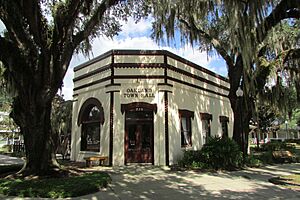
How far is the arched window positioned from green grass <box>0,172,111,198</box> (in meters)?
7.13

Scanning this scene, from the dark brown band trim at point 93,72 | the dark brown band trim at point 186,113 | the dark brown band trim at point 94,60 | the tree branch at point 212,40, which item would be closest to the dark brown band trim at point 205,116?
the dark brown band trim at point 186,113

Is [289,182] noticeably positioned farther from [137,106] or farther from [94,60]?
[94,60]

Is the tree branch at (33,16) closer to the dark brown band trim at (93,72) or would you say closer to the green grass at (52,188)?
the green grass at (52,188)

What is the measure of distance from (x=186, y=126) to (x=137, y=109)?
3.59 metres

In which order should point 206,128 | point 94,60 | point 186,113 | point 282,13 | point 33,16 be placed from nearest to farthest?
1. point 33,16
2. point 282,13
3. point 186,113
4. point 94,60
5. point 206,128

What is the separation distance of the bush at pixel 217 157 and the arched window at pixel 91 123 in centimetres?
543

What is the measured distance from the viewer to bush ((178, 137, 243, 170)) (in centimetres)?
1285

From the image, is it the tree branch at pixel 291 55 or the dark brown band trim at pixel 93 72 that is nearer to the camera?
the tree branch at pixel 291 55

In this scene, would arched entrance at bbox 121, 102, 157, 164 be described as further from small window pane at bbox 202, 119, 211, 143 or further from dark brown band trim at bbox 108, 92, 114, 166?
small window pane at bbox 202, 119, 211, 143

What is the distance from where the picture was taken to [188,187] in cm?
863

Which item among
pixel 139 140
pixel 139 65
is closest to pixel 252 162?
pixel 139 140

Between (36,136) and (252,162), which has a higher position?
(36,136)

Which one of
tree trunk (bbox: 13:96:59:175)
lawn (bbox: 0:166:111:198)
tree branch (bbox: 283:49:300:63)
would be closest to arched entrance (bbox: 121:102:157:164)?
tree trunk (bbox: 13:96:59:175)

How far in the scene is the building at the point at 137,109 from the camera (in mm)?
14508
